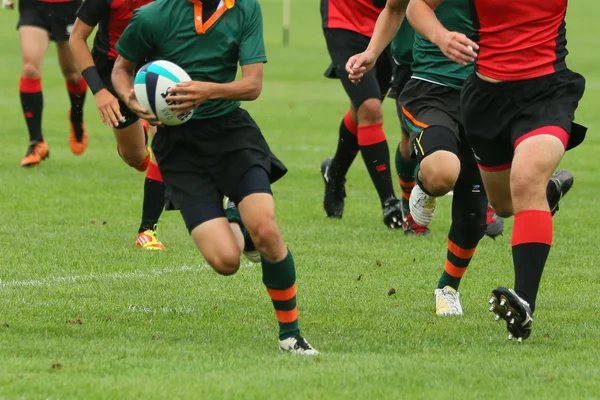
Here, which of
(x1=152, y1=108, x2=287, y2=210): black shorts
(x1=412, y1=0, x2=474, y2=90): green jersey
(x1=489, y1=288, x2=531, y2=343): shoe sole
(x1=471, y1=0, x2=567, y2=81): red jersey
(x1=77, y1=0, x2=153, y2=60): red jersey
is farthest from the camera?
(x1=77, y1=0, x2=153, y2=60): red jersey

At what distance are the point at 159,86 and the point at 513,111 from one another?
177 cm

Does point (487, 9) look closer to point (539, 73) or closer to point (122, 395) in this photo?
point (539, 73)

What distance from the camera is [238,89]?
640cm

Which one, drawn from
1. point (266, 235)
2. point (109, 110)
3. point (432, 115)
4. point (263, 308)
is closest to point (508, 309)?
point (266, 235)

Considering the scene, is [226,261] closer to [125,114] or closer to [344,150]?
[125,114]

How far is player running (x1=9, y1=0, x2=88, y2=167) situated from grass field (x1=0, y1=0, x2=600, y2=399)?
1.35 feet

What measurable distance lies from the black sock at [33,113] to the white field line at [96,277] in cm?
524

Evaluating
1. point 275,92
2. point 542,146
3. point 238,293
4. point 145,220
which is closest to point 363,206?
point 145,220

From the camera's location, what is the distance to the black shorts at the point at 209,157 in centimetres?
650

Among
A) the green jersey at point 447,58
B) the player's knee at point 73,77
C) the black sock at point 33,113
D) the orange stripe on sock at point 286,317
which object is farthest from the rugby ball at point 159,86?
the black sock at point 33,113

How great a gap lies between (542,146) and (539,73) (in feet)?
1.60

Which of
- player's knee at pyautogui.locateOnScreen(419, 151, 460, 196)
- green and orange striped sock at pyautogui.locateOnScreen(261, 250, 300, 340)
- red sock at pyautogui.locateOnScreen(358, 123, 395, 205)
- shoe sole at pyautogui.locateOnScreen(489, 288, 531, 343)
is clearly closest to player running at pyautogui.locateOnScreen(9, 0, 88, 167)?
red sock at pyautogui.locateOnScreen(358, 123, 395, 205)

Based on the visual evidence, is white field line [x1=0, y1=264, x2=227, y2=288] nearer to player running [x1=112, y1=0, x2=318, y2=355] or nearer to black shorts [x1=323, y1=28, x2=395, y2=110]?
player running [x1=112, y1=0, x2=318, y2=355]

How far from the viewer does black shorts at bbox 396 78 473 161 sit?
308 inches
